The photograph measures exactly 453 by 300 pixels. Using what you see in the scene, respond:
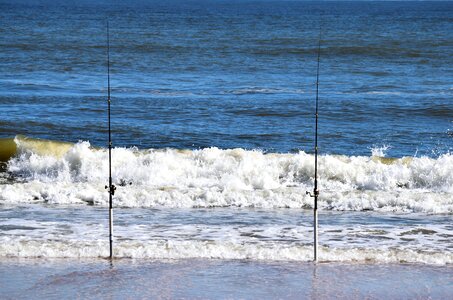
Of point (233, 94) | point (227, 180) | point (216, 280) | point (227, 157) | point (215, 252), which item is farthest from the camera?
point (233, 94)

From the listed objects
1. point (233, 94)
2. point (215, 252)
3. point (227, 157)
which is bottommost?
point (215, 252)

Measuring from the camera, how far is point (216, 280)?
7.34m

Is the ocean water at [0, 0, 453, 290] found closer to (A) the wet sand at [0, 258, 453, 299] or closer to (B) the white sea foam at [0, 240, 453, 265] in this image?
(B) the white sea foam at [0, 240, 453, 265]

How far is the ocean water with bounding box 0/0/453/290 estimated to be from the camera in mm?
8945

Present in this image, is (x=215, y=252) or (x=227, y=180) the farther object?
(x=227, y=180)

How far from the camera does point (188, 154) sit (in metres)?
13.8

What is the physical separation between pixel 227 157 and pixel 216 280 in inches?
243

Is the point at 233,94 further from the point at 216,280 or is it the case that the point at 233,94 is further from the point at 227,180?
the point at 216,280

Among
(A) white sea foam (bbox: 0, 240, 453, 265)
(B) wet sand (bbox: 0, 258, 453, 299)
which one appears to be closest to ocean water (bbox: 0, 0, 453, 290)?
(A) white sea foam (bbox: 0, 240, 453, 265)

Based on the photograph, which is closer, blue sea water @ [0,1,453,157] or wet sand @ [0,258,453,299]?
wet sand @ [0,258,453,299]

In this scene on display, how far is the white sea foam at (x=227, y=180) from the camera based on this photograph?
36.0ft

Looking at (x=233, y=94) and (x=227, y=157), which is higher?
(x=233, y=94)

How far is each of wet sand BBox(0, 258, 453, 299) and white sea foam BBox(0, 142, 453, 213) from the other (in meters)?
3.00

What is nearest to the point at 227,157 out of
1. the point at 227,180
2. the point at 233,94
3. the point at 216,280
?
the point at 227,180
